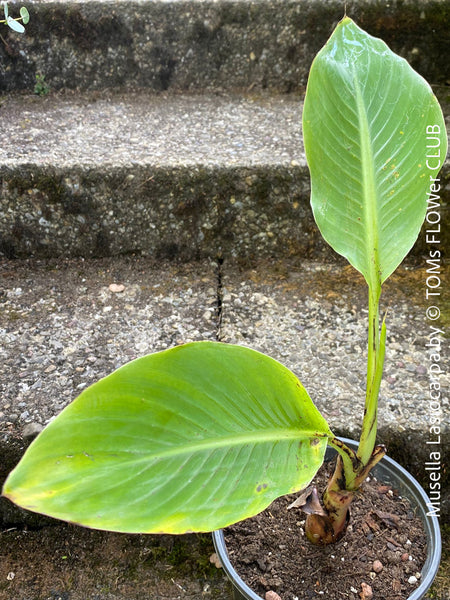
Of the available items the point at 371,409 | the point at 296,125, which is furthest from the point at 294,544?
the point at 296,125

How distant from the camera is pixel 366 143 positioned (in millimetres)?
682

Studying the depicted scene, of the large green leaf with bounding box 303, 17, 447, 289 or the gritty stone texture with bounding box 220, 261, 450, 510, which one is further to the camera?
the gritty stone texture with bounding box 220, 261, 450, 510

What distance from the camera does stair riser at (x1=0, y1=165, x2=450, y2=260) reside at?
1.14 meters

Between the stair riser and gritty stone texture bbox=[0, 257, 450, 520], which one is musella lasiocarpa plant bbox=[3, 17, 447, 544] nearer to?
gritty stone texture bbox=[0, 257, 450, 520]

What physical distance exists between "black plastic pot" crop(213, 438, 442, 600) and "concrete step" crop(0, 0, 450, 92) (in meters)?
1.03

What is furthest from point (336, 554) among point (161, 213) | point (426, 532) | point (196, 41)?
point (196, 41)

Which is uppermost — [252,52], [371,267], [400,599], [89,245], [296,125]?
[252,52]

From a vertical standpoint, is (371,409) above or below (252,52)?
below

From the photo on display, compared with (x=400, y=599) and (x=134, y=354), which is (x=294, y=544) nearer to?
(x=400, y=599)

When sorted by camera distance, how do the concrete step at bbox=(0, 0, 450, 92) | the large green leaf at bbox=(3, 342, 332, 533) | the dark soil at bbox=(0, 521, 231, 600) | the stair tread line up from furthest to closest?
the concrete step at bbox=(0, 0, 450, 92) → the stair tread → the dark soil at bbox=(0, 521, 231, 600) → the large green leaf at bbox=(3, 342, 332, 533)

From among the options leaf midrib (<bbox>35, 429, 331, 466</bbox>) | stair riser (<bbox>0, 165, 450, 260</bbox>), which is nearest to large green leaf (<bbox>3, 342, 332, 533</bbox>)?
leaf midrib (<bbox>35, 429, 331, 466</bbox>)

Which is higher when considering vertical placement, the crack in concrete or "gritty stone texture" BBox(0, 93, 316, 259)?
"gritty stone texture" BBox(0, 93, 316, 259)

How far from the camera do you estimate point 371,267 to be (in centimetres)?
64

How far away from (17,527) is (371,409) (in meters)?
0.71
